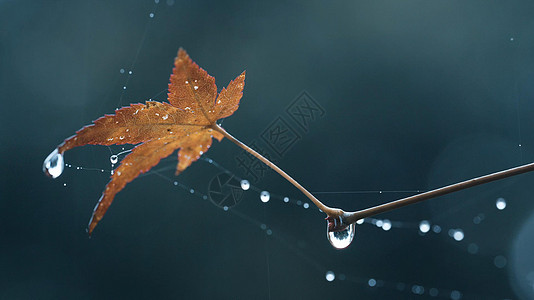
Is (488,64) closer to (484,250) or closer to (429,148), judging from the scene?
(429,148)

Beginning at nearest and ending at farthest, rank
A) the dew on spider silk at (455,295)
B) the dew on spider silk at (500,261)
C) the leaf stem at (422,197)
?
1. the leaf stem at (422,197)
2. the dew on spider silk at (455,295)
3. the dew on spider silk at (500,261)

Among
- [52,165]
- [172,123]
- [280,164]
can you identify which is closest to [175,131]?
[172,123]

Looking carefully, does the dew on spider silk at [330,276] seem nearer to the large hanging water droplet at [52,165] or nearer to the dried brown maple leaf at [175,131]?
the dried brown maple leaf at [175,131]

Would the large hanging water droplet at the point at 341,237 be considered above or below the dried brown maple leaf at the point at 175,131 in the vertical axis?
below

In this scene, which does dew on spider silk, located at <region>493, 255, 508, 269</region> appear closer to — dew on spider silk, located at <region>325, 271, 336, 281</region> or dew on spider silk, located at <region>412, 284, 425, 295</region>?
dew on spider silk, located at <region>412, 284, 425, 295</region>

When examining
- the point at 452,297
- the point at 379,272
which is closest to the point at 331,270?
the point at 379,272

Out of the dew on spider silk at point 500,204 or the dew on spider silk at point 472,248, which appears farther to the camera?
the dew on spider silk at point 472,248

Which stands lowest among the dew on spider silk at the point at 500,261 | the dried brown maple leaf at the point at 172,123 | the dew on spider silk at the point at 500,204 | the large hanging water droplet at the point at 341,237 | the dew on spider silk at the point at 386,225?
the large hanging water droplet at the point at 341,237

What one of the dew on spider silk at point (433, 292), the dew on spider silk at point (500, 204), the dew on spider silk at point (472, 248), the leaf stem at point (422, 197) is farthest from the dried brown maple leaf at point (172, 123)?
the dew on spider silk at point (472, 248)
